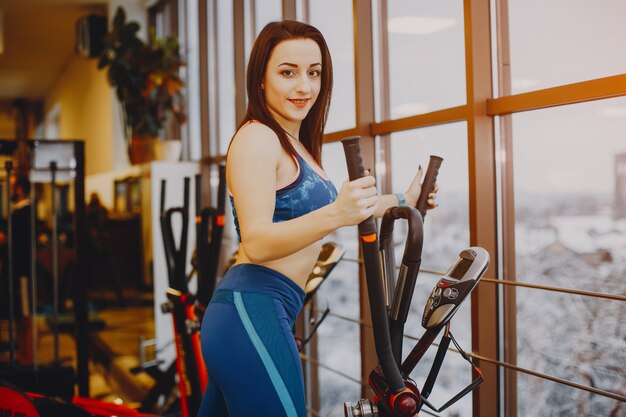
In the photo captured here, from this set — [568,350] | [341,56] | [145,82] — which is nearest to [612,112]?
[568,350]

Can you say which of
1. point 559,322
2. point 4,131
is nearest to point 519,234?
point 559,322

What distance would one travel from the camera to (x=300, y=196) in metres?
1.53

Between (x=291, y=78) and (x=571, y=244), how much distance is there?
3.09ft

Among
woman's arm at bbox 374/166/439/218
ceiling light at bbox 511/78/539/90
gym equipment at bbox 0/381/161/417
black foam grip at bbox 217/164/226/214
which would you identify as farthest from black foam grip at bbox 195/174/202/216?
ceiling light at bbox 511/78/539/90

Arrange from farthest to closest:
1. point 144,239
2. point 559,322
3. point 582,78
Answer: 1. point 144,239
2. point 559,322
3. point 582,78

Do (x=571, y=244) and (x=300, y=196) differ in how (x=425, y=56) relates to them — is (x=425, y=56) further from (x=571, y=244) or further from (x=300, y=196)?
(x=300, y=196)

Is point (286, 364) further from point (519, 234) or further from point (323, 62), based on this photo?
point (519, 234)

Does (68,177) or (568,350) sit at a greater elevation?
(68,177)

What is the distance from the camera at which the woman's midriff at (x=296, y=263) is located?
1556mm

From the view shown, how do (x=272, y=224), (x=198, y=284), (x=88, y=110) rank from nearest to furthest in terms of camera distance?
(x=272, y=224) < (x=198, y=284) < (x=88, y=110)

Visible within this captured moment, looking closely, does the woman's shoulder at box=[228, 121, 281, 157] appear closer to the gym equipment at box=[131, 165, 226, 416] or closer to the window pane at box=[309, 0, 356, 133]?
the gym equipment at box=[131, 165, 226, 416]

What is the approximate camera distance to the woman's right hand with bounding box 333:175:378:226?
51.4 inches

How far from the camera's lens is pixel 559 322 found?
1.94 m

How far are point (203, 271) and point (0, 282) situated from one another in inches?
126
